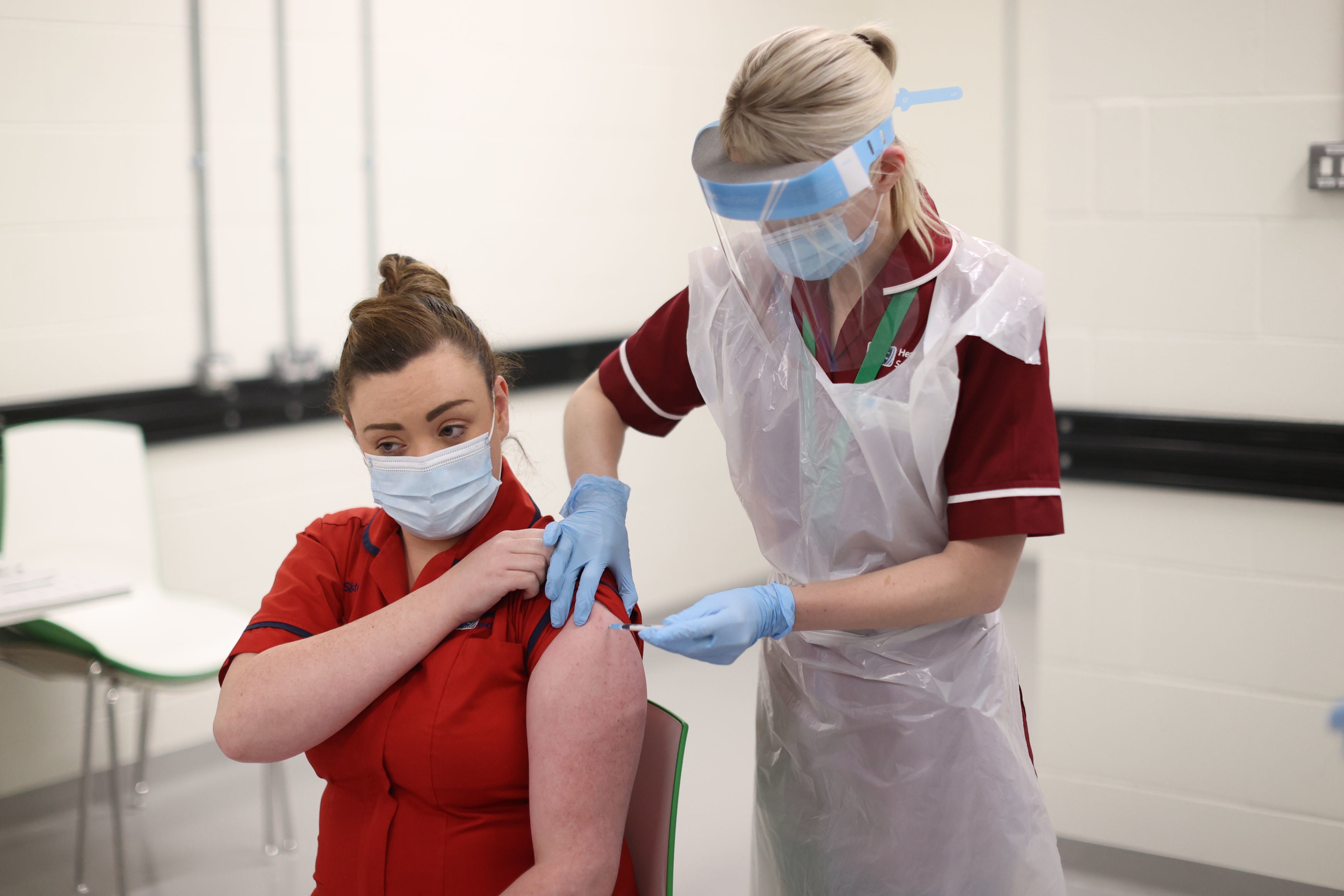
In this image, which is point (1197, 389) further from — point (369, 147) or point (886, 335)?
point (369, 147)

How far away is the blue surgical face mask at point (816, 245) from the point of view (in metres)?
1.22

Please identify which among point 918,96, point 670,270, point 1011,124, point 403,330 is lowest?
point 403,330

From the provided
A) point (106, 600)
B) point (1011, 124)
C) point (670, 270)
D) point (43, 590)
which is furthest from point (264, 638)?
point (1011, 124)

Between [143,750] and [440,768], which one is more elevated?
[440,768]

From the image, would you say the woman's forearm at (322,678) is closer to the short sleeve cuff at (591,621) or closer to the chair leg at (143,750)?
the short sleeve cuff at (591,621)

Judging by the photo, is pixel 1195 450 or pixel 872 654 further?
pixel 1195 450

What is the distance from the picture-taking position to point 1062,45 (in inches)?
86.3

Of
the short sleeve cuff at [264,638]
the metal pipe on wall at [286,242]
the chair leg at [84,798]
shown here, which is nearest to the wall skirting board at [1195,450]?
the metal pipe on wall at [286,242]

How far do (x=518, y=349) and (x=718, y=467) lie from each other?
3.40 ft

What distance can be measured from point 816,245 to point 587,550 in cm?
41

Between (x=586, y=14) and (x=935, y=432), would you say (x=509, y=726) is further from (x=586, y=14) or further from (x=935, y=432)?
(x=586, y=14)

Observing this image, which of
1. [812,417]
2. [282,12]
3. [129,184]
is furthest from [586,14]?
[812,417]

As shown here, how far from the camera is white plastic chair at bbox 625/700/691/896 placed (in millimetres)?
1245

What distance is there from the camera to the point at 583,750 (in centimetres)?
119
